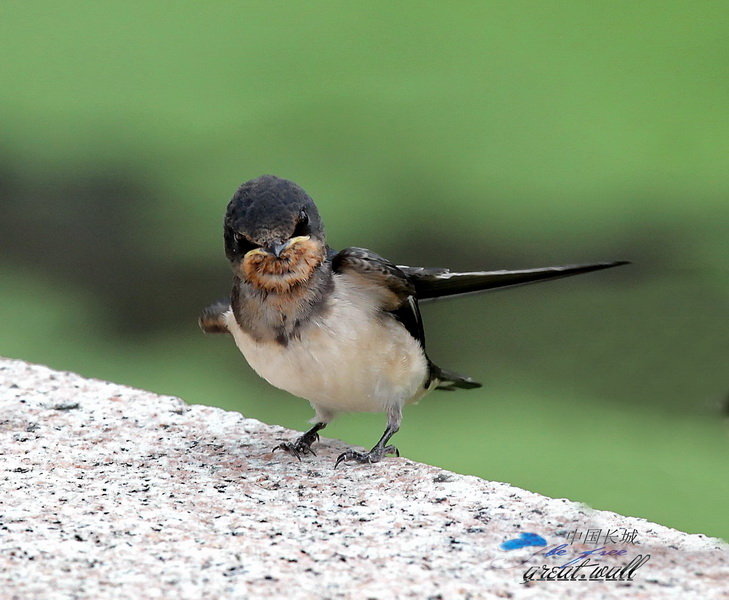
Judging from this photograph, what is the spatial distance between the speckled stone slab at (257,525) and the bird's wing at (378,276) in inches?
11.3

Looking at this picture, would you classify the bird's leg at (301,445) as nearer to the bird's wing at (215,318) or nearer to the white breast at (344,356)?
the white breast at (344,356)

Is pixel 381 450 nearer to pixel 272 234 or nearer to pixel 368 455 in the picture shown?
pixel 368 455

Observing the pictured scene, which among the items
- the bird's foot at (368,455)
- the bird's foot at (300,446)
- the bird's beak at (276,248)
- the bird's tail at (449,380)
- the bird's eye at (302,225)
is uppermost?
the bird's eye at (302,225)

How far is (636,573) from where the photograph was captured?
1501 mm

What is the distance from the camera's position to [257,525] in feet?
5.63

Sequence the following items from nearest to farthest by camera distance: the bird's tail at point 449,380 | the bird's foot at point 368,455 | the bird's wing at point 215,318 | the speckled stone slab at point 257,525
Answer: the speckled stone slab at point 257,525, the bird's foot at point 368,455, the bird's wing at point 215,318, the bird's tail at point 449,380

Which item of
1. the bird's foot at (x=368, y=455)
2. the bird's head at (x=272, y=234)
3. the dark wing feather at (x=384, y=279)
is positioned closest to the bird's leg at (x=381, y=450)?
the bird's foot at (x=368, y=455)

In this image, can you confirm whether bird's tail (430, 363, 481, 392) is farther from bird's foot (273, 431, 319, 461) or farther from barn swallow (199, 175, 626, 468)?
bird's foot (273, 431, 319, 461)

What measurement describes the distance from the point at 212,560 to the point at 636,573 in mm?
524

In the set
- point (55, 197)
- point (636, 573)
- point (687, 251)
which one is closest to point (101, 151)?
point (55, 197)

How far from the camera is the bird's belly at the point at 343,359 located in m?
2.08

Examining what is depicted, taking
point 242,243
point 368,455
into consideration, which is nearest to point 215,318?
point 242,243

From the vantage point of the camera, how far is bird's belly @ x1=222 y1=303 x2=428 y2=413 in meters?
2.08

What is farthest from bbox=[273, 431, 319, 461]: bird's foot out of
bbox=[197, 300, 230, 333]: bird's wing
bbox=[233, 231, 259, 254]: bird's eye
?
bbox=[233, 231, 259, 254]: bird's eye
